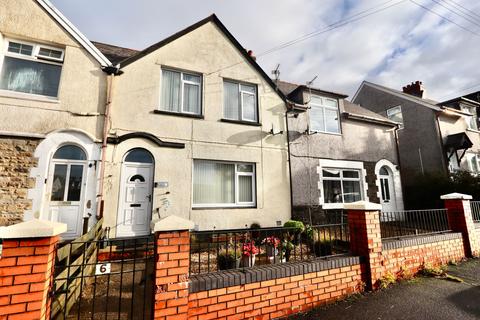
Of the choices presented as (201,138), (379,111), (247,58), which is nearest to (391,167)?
(379,111)

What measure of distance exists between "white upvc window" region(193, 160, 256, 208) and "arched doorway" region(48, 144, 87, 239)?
10.5ft

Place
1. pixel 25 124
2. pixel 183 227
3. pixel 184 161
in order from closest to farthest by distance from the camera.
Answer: pixel 183 227 → pixel 25 124 → pixel 184 161

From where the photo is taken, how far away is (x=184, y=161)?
25.7ft

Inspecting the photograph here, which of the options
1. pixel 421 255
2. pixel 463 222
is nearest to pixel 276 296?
pixel 421 255

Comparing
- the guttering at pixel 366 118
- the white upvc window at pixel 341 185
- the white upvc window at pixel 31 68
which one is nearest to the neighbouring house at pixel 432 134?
the guttering at pixel 366 118

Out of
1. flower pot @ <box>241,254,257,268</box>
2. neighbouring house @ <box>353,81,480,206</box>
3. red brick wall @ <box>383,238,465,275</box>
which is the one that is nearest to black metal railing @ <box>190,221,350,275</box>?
flower pot @ <box>241,254,257,268</box>

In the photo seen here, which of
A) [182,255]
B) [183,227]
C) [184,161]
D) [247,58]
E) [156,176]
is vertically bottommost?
[182,255]

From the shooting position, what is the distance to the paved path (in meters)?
3.49

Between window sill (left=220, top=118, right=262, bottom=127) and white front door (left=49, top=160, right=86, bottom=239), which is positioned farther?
window sill (left=220, top=118, right=262, bottom=127)

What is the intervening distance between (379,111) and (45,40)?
744 inches

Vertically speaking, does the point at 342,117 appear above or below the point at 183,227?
above

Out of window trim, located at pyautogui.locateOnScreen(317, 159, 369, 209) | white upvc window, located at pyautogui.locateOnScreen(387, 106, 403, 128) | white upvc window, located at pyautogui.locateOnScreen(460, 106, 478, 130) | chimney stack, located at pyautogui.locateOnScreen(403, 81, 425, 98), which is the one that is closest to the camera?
window trim, located at pyautogui.locateOnScreen(317, 159, 369, 209)

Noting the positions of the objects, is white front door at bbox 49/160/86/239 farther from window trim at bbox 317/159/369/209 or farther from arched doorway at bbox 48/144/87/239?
window trim at bbox 317/159/369/209

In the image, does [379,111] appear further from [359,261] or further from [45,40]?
[45,40]
